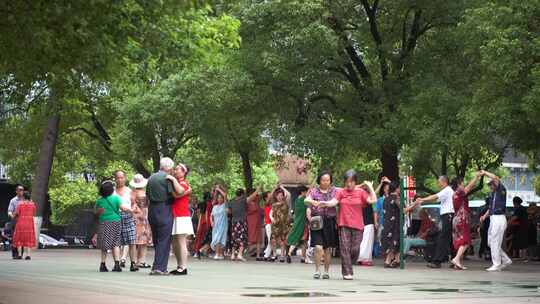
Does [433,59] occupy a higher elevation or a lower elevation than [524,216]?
higher

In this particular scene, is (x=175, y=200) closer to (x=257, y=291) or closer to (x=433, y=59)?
(x=257, y=291)

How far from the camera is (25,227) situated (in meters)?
26.4

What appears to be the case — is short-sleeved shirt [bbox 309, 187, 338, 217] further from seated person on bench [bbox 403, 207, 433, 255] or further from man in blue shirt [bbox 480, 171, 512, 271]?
seated person on bench [bbox 403, 207, 433, 255]

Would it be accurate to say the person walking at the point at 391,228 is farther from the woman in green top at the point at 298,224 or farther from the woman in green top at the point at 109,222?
the woman in green top at the point at 109,222

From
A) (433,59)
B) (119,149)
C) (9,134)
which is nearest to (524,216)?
(433,59)

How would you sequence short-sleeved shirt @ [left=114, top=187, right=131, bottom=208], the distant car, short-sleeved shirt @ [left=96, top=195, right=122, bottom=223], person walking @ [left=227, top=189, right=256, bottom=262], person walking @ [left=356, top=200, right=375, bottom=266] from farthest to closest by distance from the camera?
the distant car
person walking @ [left=227, top=189, right=256, bottom=262]
person walking @ [left=356, top=200, right=375, bottom=266]
short-sleeved shirt @ [left=114, top=187, right=131, bottom=208]
short-sleeved shirt @ [left=96, top=195, right=122, bottom=223]

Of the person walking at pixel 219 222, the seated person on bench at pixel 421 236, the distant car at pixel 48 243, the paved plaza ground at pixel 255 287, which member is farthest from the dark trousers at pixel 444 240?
the distant car at pixel 48 243

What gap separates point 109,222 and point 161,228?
6.74ft

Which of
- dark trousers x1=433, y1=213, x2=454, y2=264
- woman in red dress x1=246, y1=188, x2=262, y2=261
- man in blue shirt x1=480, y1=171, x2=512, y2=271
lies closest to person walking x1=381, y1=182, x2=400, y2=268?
dark trousers x1=433, y1=213, x2=454, y2=264

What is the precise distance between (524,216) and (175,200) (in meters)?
15.3

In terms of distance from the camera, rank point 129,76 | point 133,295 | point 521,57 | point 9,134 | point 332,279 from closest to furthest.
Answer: point 133,295, point 332,279, point 129,76, point 521,57, point 9,134

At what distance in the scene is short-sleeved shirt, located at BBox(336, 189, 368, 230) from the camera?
1820 cm

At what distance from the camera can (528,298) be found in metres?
13.8

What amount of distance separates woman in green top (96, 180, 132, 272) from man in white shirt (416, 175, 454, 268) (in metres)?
6.81
